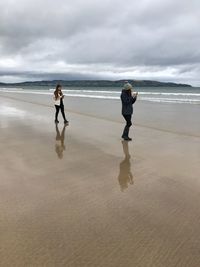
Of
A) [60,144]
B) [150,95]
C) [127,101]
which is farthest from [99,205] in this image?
[150,95]

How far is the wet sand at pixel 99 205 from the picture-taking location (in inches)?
132

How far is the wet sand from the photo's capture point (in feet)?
11.0

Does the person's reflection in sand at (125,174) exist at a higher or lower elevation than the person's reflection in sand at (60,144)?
higher

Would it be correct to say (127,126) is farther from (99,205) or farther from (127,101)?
(99,205)

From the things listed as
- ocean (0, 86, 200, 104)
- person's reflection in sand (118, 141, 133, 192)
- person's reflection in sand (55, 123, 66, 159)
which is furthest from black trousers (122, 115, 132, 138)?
ocean (0, 86, 200, 104)

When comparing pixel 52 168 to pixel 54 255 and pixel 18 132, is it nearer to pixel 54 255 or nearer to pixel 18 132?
pixel 54 255

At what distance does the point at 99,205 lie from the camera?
4.56 metres

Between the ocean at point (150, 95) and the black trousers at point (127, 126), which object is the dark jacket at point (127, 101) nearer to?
the black trousers at point (127, 126)

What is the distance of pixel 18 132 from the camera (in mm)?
10867

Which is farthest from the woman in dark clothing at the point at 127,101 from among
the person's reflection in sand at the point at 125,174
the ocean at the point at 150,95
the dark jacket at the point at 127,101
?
the ocean at the point at 150,95

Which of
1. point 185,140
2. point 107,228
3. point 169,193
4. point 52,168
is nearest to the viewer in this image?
point 107,228

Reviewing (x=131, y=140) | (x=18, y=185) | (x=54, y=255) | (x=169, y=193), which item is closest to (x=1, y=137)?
(x=131, y=140)

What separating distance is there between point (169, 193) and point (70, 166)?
89.2 inches

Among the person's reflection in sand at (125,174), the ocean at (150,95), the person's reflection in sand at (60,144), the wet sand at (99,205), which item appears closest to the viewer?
the wet sand at (99,205)
